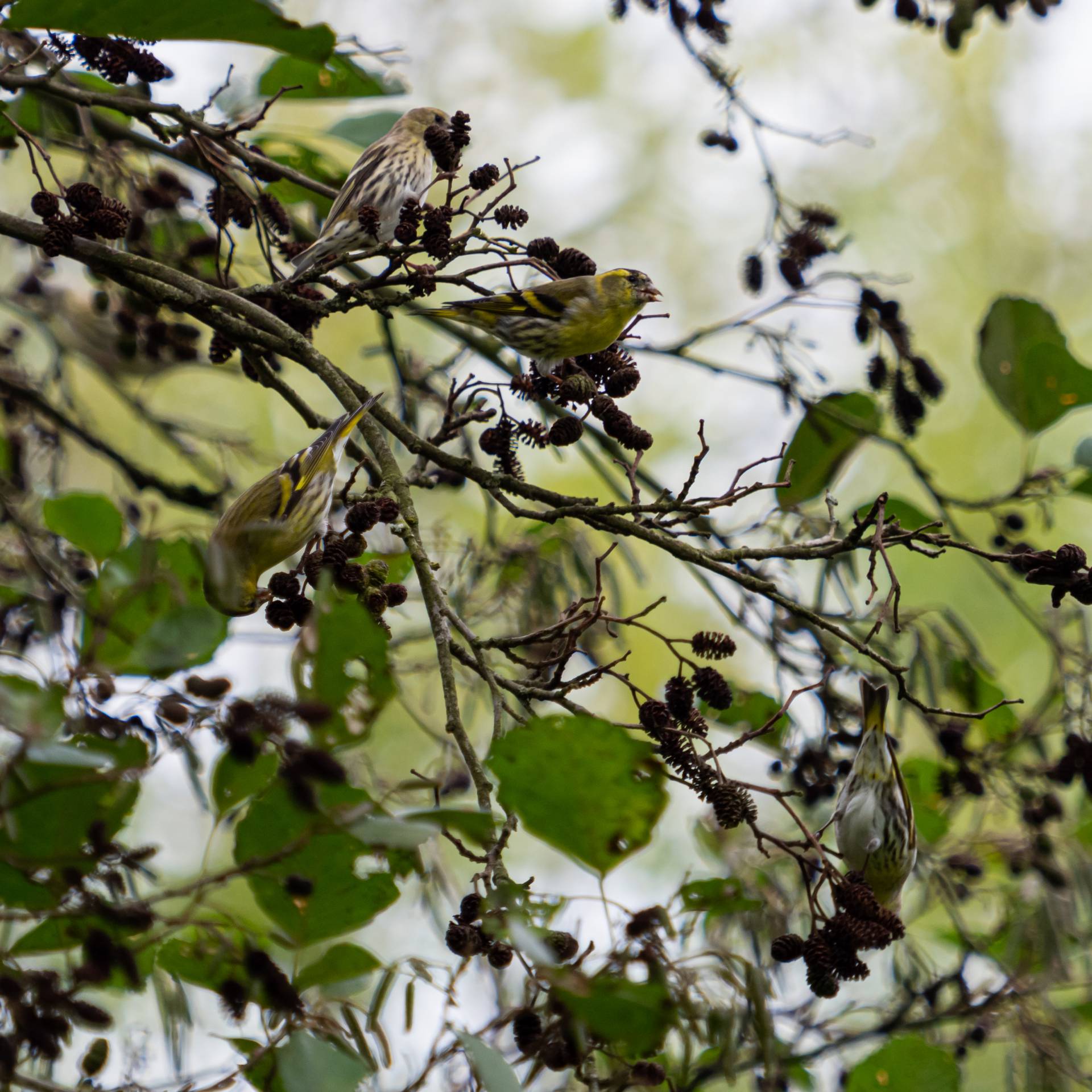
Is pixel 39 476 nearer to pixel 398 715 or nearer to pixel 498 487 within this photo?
pixel 498 487

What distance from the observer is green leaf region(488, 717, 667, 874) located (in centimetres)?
115

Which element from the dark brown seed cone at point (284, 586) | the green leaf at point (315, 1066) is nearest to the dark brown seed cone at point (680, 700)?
the dark brown seed cone at point (284, 586)

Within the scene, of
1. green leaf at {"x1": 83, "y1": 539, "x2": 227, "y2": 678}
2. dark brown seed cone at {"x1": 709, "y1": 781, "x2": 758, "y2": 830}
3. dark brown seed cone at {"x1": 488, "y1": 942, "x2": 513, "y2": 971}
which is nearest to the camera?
green leaf at {"x1": 83, "y1": 539, "x2": 227, "y2": 678}

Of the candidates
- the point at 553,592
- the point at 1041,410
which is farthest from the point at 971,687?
the point at 553,592

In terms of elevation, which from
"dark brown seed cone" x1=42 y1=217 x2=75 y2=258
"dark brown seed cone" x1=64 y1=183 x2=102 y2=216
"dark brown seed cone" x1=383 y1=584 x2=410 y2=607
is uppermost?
"dark brown seed cone" x1=64 y1=183 x2=102 y2=216

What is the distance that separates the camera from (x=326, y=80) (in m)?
2.69

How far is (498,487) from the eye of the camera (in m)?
1.86

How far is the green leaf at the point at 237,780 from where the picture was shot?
121 cm

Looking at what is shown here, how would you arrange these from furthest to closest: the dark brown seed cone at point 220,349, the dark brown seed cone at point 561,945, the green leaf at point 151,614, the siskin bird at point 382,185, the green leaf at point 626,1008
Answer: the siskin bird at point 382,185, the dark brown seed cone at point 220,349, the dark brown seed cone at point 561,945, the green leaf at point 151,614, the green leaf at point 626,1008

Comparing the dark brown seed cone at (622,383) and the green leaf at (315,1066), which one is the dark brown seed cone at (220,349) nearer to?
the dark brown seed cone at (622,383)

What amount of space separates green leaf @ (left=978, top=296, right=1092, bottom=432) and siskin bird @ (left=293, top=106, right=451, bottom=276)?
1.42 m

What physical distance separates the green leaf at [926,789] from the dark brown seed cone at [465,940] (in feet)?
6.05

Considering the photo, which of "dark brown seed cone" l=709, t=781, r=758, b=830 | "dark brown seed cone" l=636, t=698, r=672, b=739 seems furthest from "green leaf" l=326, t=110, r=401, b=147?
"dark brown seed cone" l=709, t=781, r=758, b=830

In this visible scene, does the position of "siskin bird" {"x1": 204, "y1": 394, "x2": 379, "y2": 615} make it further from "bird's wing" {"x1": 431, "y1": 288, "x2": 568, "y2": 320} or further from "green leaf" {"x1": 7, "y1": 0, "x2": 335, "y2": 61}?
"green leaf" {"x1": 7, "y1": 0, "x2": 335, "y2": 61}
